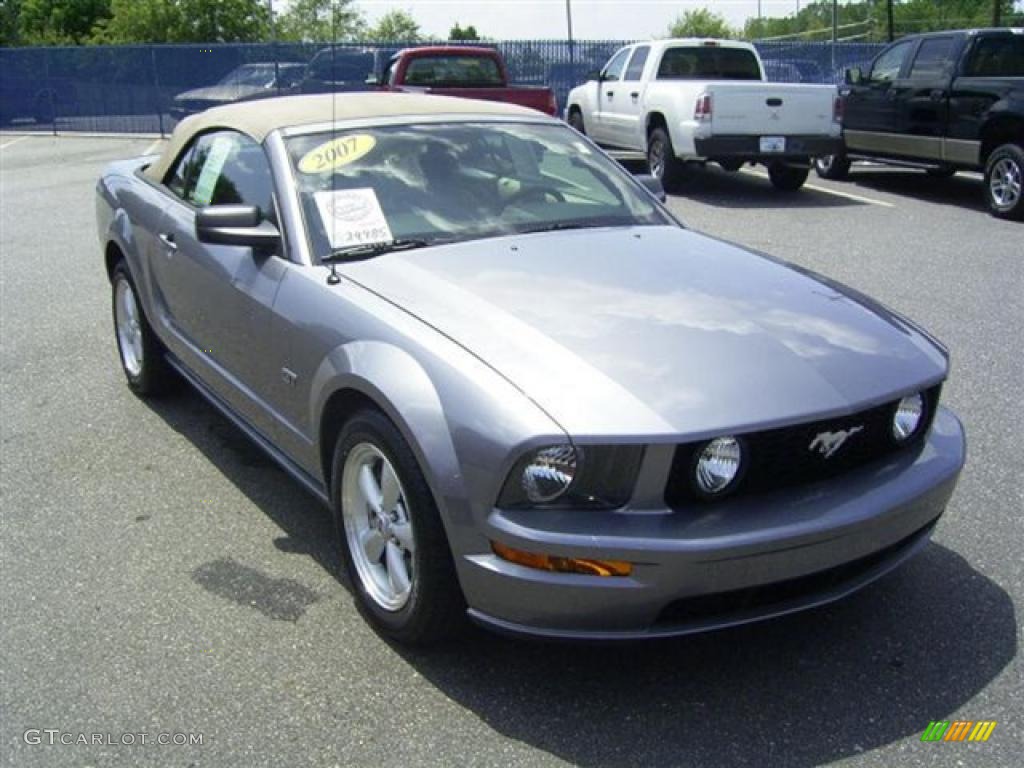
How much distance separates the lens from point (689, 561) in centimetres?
262

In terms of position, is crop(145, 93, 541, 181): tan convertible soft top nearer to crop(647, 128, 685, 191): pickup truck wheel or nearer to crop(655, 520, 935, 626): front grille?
crop(655, 520, 935, 626): front grille

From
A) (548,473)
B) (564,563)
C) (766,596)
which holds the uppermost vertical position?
(548,473)

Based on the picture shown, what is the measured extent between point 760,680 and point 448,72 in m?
12.5

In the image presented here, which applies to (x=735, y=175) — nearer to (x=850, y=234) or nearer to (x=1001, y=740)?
(x=850, y=234)

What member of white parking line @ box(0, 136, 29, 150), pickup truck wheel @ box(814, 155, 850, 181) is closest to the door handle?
pickup truck wheel @ box(814, 155, 850, 181)

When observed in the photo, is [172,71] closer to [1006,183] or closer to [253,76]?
[253,76]

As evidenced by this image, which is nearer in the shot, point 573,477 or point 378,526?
point 573,477

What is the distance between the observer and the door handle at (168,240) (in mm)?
4676

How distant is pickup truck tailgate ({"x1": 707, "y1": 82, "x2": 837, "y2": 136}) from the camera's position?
11977 millimetres

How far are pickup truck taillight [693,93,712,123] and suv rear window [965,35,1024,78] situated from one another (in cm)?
268

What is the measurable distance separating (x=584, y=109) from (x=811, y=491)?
44.2 feet

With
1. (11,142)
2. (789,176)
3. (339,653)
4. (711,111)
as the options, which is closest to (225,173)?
(339,653)

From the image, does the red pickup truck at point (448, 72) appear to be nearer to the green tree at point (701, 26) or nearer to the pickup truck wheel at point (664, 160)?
the pickup truck wheel at point (664, 160)

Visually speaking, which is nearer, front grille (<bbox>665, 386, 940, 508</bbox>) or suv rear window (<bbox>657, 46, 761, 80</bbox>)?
front grille (<bbox>665, 386, 940, 508</bbox>)
